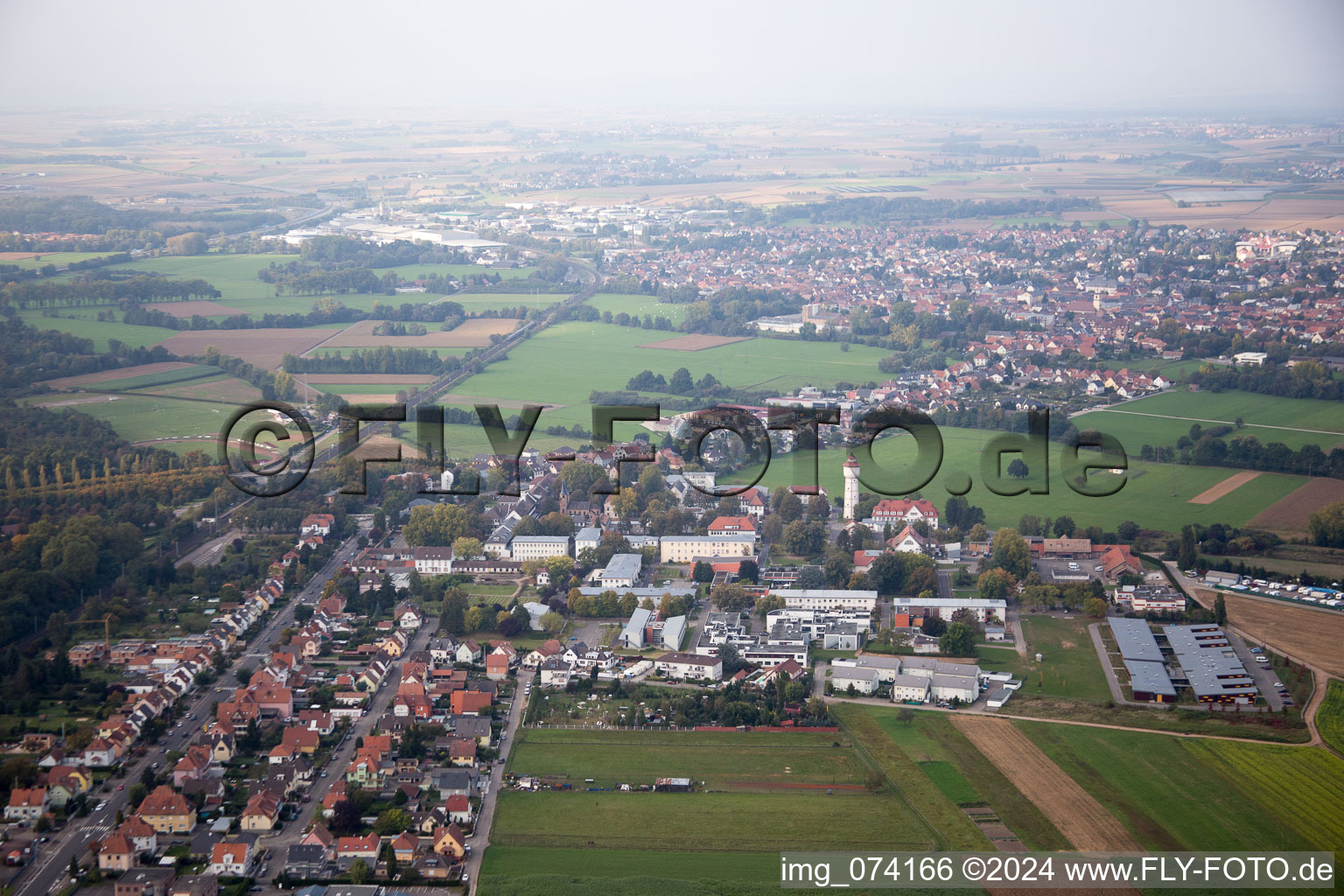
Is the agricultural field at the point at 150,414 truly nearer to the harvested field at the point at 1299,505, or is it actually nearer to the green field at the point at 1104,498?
the green field at the point at 1104,498

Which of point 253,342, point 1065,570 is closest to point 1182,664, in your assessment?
point 1065,570

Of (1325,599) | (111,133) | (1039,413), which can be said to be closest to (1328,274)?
(1039,413)

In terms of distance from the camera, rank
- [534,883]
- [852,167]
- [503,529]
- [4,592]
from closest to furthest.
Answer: [534,883] < [4,592] < [503,529] < [852,167]

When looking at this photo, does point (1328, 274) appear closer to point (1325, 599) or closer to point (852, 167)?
point (1325, 599)

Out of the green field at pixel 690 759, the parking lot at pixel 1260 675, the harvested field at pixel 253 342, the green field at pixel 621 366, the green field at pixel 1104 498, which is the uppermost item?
the harvested field at pixel 253 342

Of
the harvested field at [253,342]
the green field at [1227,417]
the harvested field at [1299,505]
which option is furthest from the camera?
the harvested field at [253,342]

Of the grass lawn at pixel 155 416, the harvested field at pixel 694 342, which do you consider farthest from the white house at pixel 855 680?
the harvested field at pixel 694 342

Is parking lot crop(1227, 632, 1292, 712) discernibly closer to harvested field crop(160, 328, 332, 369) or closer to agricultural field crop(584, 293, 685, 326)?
harvested field crop(160, 328, 332, 369)
